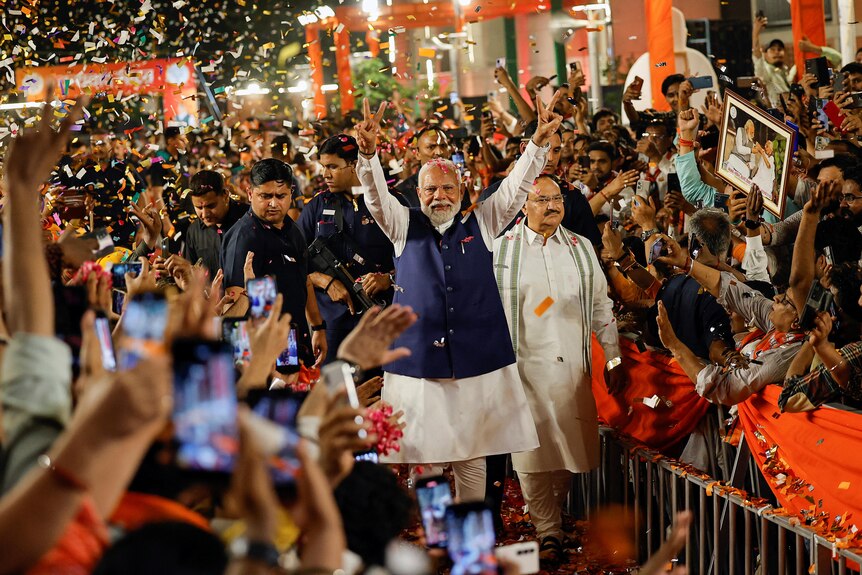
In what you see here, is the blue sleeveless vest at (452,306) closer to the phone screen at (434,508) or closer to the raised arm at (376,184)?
the raised arm at (376,184)

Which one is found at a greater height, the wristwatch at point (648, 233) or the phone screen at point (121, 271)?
the phone screen at point (121, 271)

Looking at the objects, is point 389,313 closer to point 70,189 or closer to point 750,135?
point 750,135

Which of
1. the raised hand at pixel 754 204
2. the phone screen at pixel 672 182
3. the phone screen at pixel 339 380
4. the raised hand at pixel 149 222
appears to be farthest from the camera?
the phone screen at pixel 672 182

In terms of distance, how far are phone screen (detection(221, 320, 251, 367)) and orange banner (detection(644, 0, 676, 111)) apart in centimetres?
1065

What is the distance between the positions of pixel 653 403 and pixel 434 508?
3.83 metres

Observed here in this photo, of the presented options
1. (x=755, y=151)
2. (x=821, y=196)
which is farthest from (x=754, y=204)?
(x=821, y=196)

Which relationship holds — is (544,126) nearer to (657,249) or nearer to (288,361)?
(657,249)

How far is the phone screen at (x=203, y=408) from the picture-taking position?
1.83m

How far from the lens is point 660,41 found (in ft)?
46.0

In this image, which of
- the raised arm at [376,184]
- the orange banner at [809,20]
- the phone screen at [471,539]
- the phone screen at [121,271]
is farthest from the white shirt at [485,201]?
the orange banner at [809,20]

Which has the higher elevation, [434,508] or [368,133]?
[368,133]

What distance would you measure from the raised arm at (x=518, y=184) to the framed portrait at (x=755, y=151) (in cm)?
141

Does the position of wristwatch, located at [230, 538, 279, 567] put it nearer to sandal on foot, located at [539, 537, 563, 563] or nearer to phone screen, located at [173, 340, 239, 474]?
phone screen, located at [173, 340, 239, 474]

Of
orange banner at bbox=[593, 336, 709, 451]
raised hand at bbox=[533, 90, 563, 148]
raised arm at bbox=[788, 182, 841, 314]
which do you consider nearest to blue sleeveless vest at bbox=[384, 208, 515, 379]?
raised hand at bbox=[533, 90, 563, 148]
